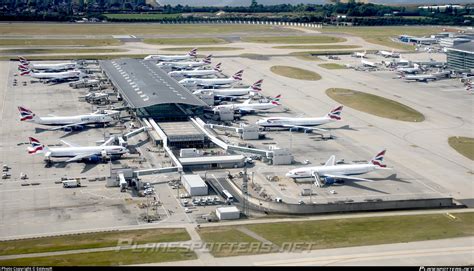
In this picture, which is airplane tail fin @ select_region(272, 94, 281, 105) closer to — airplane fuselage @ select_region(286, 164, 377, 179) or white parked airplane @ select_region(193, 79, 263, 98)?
white parked airplane @ select_region(193, 79, 263, 98)

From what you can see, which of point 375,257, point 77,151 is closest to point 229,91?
point 77,151

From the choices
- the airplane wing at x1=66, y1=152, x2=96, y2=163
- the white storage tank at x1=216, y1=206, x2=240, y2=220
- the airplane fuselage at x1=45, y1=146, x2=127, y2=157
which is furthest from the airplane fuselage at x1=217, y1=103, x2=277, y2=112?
the white storage tank at x1=216, y1=206, x2=240, y2=220

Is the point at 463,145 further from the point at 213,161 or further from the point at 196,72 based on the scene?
the point at 196,72

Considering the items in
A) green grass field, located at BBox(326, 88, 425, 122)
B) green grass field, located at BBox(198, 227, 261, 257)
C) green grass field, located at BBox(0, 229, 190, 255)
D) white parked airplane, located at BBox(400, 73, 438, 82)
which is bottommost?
green grass field, located at BBox(0, 229, 190, 255)

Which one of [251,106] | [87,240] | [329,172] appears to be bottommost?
[87,240]

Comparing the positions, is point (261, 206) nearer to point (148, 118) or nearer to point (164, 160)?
point (164, 160)

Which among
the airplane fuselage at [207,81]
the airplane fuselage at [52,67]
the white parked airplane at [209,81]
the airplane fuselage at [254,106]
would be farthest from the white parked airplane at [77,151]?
the airplane fuselage at [52,67]

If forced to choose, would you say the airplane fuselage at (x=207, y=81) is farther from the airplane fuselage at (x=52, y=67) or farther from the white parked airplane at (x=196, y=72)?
the airplane fuselage at (x=52, y=67)
